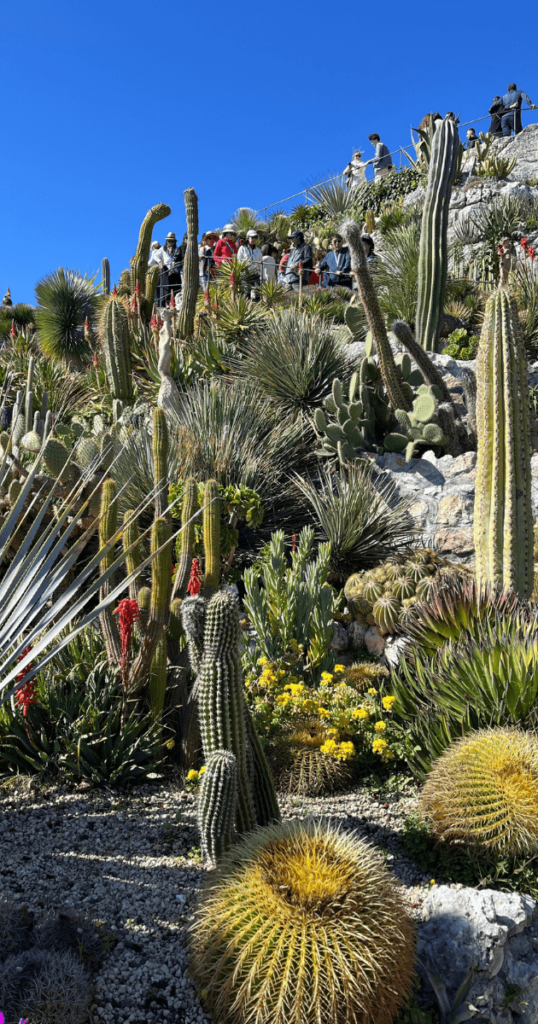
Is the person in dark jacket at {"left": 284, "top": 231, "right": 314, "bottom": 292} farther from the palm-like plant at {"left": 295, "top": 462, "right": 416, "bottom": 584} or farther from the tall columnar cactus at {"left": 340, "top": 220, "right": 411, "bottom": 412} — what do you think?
the palm-like plant at {"left": 295, "top": 462, "right": 416, "bottom": 584}

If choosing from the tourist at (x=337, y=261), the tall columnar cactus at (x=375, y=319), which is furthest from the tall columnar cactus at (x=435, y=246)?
the tourist at (x=337, y=261)

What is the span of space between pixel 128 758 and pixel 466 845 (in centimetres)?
191

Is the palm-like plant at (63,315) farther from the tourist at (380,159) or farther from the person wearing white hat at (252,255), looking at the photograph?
the tourist at (380,159)

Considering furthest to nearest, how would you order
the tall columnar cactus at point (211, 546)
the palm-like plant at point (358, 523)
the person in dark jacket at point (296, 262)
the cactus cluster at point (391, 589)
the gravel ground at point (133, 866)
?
the person in dark jacket at point (296, 262) < the palm-like plant at point (358, 523) < the cactus cluster at point (391, 589) < the tall columnar cactus at point (211, 546) < the gravel ground at point (133, 866)

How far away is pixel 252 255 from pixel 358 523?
10031 millimetres

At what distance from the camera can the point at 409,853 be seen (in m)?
3.48

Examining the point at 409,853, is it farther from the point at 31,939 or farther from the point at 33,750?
the point at 33,750

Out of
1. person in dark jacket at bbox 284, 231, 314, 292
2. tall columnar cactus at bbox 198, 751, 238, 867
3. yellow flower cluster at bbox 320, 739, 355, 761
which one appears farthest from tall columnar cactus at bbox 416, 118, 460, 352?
tall columnar cactus at bbox 198, 751, 238, 867

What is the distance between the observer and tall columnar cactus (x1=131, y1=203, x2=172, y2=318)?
11.7 m

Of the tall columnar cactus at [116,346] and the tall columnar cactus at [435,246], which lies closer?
the tall columnar cactus at [116,346]

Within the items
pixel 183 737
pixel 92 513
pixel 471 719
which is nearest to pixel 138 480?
pixel 92 513

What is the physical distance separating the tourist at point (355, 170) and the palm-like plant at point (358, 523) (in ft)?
76.8

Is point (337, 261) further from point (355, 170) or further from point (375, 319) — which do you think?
point (355, 170)

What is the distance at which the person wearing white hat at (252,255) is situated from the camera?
Answer: 1397 cm
